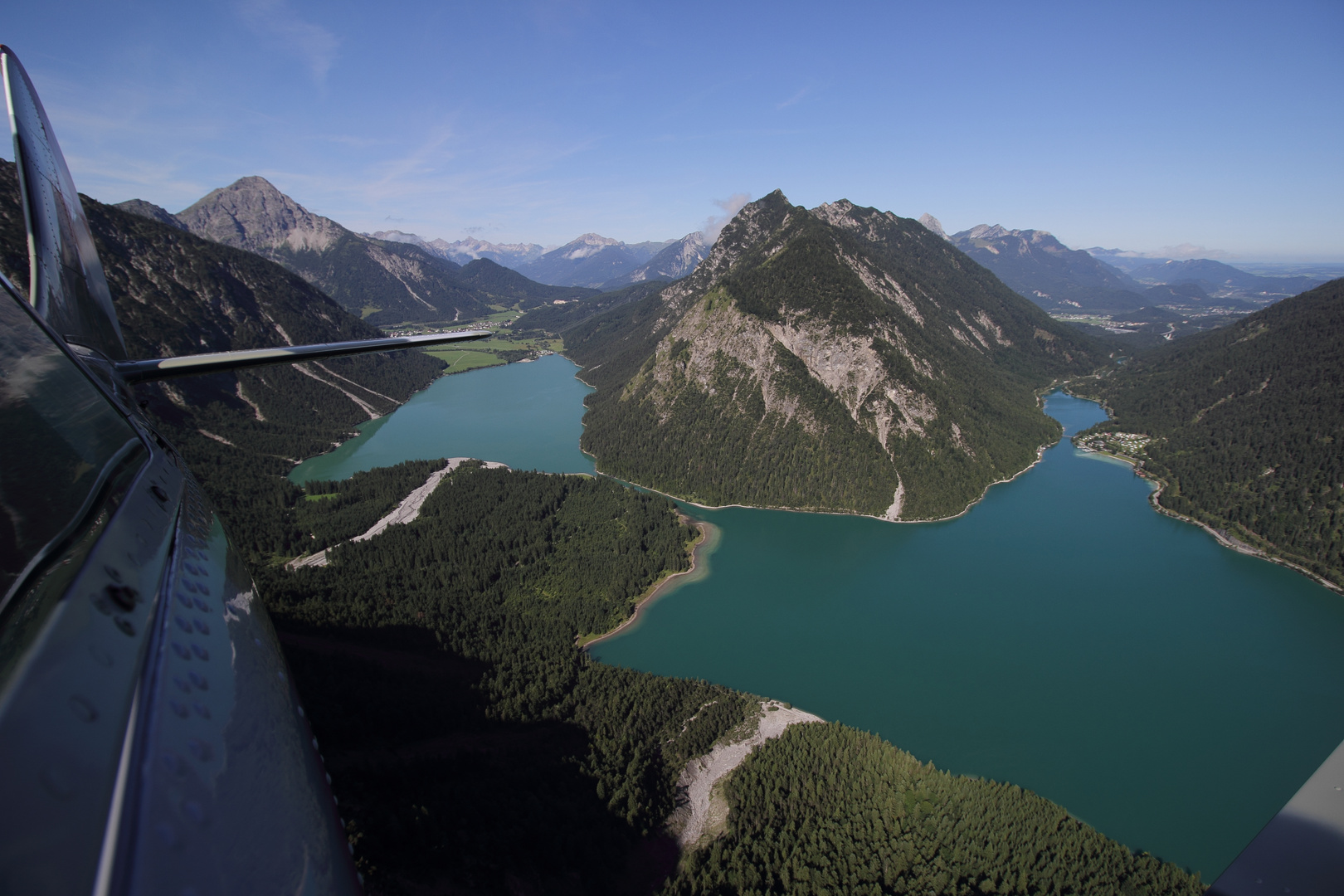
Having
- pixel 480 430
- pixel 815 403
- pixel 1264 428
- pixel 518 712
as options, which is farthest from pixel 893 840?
pixel 480 430

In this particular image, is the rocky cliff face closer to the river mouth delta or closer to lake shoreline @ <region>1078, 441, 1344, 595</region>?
the river mouth delta

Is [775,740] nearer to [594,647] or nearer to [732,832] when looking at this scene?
[732,832]

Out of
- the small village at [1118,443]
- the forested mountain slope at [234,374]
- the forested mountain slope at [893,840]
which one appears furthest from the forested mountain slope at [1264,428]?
the forested mountain slope at [234,374]

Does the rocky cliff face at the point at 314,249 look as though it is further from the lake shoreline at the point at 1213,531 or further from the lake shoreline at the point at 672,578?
the lake shoreline at the point at 1213,531

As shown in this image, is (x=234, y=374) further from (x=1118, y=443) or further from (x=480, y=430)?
(x=1118, y=443)

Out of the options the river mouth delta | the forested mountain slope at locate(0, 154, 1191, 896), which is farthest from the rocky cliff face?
the river mouth delta
